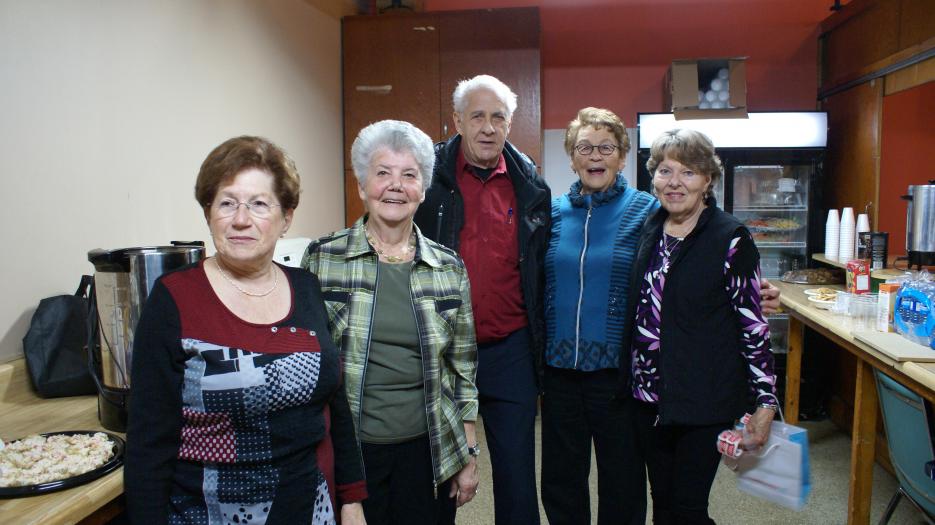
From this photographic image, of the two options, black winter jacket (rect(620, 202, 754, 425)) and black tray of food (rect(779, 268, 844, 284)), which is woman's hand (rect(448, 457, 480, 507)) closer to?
black winter jacket (rect(620, 202, 754, 425))

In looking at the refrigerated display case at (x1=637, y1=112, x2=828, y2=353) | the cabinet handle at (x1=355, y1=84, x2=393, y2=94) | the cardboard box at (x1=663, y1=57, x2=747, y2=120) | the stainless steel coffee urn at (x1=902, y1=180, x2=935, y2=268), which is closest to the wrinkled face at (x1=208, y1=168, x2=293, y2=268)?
the stainless steel coffee urn at (x1=902, y1=180, x2=935, y2=268)

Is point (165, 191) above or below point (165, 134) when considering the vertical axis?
below

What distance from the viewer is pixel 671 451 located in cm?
182

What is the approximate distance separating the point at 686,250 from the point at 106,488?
4.79 ft

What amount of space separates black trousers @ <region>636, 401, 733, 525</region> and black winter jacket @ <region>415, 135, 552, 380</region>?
0.39 meters

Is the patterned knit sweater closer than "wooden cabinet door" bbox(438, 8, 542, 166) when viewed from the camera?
Yes

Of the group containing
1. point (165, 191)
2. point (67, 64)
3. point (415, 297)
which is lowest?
point (415, 297)

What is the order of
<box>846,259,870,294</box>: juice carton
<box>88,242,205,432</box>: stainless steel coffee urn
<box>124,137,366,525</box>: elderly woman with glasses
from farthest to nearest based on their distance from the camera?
<box>846,259,870,294</box>: juice carton < <box>88,242,205,432</box>: stainless steel coffee urn < <box>124,137,366,525</box>: elderly woman with glasses

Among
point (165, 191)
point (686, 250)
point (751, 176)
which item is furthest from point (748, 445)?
point (751, 176)

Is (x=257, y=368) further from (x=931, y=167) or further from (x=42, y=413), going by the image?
(x=931, y=167)

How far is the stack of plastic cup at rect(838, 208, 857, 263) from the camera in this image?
3.52 m

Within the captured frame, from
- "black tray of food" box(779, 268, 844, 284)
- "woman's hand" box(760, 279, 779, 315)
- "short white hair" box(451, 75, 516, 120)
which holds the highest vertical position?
"short white hair" box(451, 75, 516, 120)

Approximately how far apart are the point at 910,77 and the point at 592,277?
8.07 feet

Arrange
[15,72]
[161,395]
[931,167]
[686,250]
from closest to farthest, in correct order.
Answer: [161,395]
[15,72]
[686,250]
[931,167]
